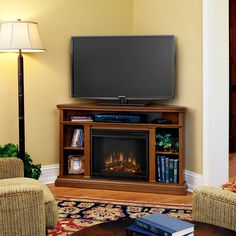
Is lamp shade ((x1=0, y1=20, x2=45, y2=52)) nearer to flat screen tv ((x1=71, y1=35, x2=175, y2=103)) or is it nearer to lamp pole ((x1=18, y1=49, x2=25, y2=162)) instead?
lamp pole ((x1=18, y1=49, x2=25, y2=162))

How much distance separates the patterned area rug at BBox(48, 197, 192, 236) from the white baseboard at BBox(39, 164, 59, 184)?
2.34ft

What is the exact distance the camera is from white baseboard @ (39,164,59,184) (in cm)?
502

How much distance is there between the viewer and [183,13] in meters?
4.71

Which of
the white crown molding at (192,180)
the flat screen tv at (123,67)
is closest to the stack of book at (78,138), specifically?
the flat screen tv at (123,67)

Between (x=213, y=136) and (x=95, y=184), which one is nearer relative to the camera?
(x=213, y=136)

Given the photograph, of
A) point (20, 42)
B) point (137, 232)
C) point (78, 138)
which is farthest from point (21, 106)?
point (137, 232)

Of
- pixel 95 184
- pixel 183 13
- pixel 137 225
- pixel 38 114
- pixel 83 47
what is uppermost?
pixel 183 13

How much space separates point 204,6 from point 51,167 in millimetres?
2312

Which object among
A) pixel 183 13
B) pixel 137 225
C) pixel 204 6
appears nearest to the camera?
pixel 137 225

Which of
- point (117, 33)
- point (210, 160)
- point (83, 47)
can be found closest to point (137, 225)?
point (210, 160)

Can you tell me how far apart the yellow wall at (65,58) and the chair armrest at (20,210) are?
2.34 meters

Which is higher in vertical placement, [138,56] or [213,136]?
[138,56]

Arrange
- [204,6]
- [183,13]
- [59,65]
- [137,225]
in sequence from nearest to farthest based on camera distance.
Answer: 1. [137,225]
2. [204,6]
3. [183,13]
4. [59,65]

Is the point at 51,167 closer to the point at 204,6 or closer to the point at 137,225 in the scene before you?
the point at 204,6
